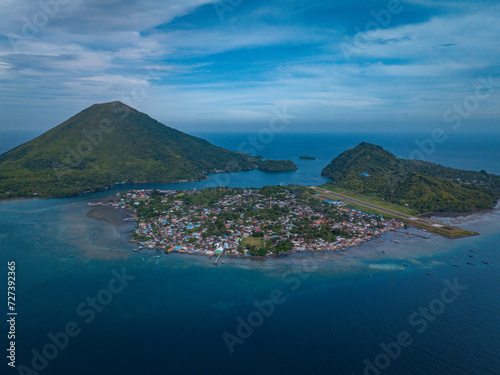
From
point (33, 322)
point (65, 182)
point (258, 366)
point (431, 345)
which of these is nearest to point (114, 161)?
point (65, 182)

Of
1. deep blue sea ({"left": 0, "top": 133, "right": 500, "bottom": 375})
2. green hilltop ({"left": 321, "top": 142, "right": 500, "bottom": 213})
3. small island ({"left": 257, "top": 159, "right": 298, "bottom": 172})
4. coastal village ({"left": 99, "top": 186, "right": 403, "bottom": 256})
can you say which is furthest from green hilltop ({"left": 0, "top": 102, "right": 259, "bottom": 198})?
green hilltop ({"left": 321, "top": 142, "right": 500, "bottom": 213})

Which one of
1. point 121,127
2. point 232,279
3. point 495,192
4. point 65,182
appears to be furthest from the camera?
point 121,127

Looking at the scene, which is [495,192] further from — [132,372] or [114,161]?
[114,161]

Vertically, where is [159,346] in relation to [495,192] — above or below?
below

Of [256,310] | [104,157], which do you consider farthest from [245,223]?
[104,157]

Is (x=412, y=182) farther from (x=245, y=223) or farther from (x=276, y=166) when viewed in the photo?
(x=276, y=166)

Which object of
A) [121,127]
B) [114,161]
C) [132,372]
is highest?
[121,127]

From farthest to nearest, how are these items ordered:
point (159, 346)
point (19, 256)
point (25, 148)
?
point (25, 148) → point (19, 256) → point (159, 346)

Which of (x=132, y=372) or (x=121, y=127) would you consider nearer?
(x=132, y=372)

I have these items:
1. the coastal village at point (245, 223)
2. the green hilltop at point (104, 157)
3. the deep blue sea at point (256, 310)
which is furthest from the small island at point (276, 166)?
the deep blue sea at point (256, 310)
